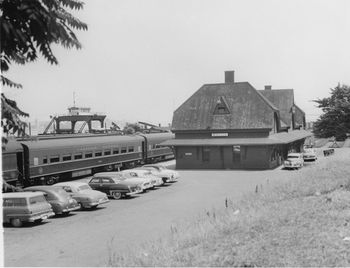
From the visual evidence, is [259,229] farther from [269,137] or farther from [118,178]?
[269,137]

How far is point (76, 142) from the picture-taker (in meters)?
34.1

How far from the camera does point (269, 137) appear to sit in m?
42.9

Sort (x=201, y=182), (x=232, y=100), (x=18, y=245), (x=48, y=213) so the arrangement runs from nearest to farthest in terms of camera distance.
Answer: (x=18, y=245) < (x=48, y=213) < (x=201, y=182) < (x=232, y=100)

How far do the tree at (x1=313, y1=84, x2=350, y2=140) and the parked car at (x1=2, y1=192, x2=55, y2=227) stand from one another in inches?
762

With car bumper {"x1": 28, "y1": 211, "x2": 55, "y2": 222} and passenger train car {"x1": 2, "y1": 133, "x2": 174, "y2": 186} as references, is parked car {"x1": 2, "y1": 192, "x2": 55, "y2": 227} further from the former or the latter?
passenger train car {"x1": 2, "y1": 133, "x2": 174, "y2": 186}

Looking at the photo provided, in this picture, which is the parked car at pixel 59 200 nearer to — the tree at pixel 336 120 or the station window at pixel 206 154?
the tree at pixel 336 120

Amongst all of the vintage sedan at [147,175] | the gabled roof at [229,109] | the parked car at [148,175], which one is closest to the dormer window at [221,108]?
the gabled roof at [229,109]

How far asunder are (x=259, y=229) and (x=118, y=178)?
1554 cm

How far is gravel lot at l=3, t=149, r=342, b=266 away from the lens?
13.9 m

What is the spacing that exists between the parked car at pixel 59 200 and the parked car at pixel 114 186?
4.68 meters

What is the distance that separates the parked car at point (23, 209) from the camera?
59.7 ft

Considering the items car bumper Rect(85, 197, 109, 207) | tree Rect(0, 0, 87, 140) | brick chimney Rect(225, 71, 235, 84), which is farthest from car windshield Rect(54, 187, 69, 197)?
brick chimney Rect(225, 71, 235, 84)

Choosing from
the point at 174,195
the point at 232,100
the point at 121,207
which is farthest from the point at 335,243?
the point at 232,100

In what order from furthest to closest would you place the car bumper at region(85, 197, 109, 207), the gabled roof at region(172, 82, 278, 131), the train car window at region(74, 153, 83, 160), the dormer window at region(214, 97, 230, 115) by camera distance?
the dormer window at region(214, 97, 230, 115) → the gabled roof at region(172, 82, 278, 131) → the train car window at region(74, 153, 83, 160) → the car bumper at region(85, 197, 109, 207)
